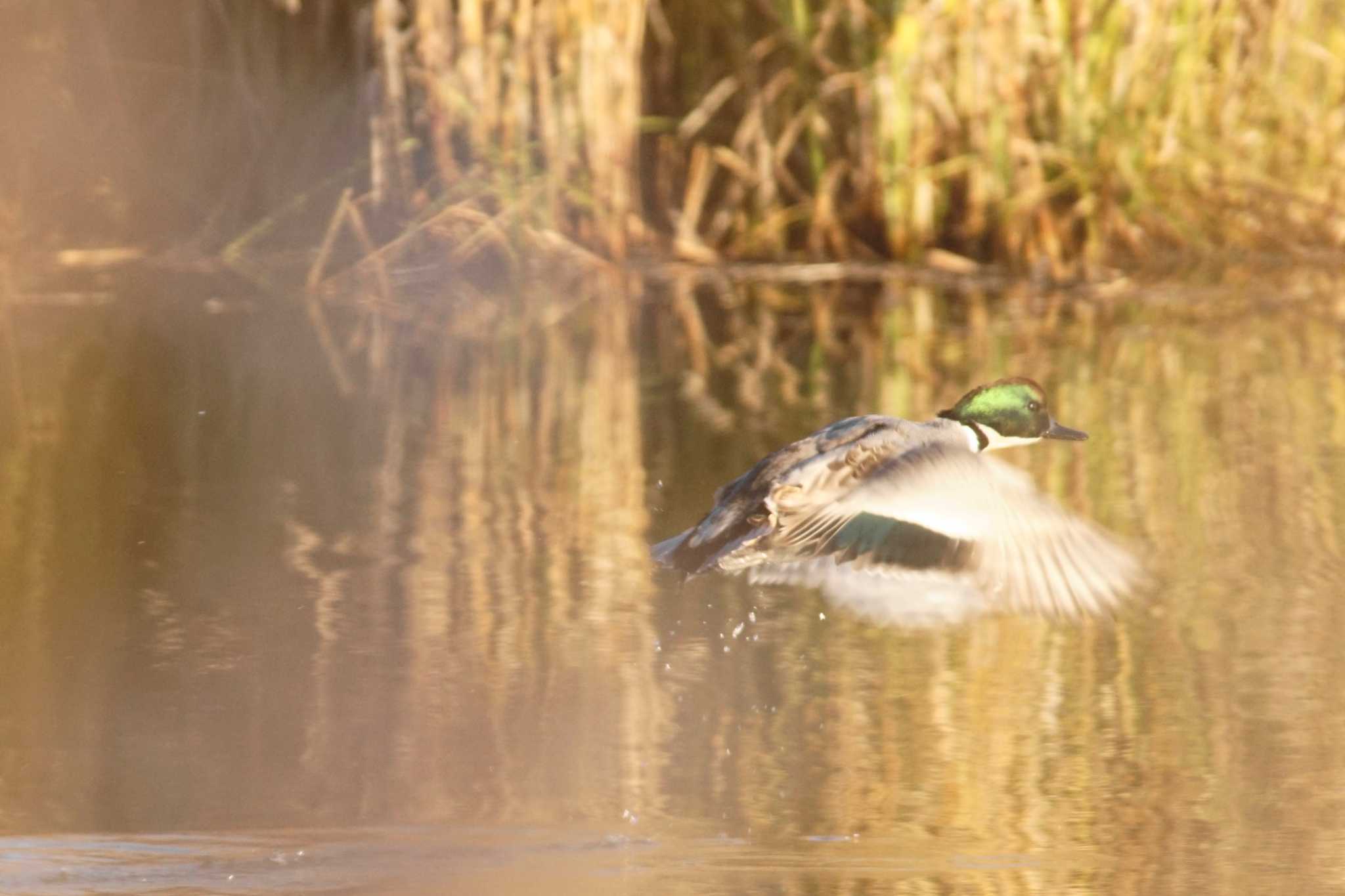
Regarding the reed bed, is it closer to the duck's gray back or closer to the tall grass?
the tall grass

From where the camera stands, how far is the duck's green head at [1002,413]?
150 inches

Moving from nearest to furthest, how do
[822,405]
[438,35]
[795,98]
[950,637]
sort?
[950,637], [822,405], [438,35], [795,98]

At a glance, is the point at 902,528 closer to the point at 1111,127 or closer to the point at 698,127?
the point at 1111,127

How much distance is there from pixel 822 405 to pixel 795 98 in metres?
2.56

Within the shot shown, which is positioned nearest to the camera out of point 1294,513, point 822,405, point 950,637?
point 950,637

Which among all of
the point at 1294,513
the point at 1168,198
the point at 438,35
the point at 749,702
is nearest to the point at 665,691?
the point at 749,702

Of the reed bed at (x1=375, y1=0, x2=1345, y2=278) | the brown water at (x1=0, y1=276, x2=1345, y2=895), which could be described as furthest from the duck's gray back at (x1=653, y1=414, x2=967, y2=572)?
the reed bed at (x1=375, y1=0, x2=1345, y2=278)

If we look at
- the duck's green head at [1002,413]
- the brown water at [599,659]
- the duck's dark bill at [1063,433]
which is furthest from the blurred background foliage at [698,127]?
the duck's green head at [1002,413]

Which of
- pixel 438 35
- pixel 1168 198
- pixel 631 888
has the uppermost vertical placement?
pixel 438 35

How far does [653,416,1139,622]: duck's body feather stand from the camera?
329cm

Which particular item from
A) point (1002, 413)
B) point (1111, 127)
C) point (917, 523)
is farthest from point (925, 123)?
point (917, 523)

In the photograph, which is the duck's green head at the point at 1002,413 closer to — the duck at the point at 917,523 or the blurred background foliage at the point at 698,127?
the duck at the point at 917,523

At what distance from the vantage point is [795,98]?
8.16 meters

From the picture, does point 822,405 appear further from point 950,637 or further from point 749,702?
point 749,702
